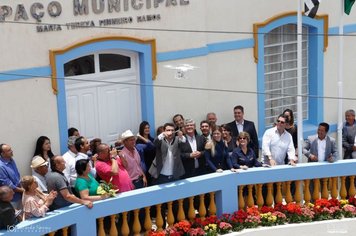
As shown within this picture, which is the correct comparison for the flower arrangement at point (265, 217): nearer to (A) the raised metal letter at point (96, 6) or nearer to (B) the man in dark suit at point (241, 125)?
(B) the man in dark suit at point (241, 125)

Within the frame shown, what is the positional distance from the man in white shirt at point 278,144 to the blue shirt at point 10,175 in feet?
14.2

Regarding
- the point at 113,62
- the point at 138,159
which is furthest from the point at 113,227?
the point at 113,62

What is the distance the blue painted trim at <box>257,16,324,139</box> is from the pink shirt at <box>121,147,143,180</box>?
397cm

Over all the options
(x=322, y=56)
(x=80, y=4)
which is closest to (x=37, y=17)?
(x=80, y=4)

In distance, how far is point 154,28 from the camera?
14.3 metres

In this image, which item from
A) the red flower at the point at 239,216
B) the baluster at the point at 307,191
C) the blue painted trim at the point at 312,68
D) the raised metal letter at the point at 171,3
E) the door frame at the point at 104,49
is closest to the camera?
the red flower at the point at 239,216

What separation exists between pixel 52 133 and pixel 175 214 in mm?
2412

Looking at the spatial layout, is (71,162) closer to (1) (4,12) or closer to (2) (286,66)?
(1) (4,12)

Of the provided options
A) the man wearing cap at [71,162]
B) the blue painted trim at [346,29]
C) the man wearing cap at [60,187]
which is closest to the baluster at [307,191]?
the man wearing cap at [71,162]

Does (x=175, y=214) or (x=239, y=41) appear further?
(x=239, y=41)

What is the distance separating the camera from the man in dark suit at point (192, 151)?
12836 mm

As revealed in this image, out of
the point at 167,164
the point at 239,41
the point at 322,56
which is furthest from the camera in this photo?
the point at 322,56

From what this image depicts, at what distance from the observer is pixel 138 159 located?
12.9 meters

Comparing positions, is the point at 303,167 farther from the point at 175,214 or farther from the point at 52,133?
the point at 52,133
